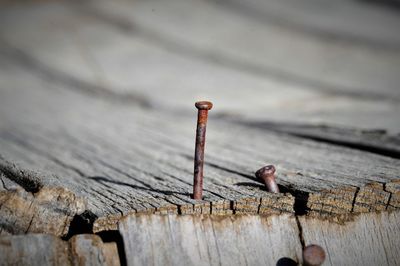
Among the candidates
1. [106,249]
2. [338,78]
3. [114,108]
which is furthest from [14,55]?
[106,249]

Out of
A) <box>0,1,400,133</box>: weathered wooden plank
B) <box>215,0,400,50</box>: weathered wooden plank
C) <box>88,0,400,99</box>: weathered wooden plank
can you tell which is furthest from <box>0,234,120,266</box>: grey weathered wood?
<box>215,0,400,50</box>: weathered wooden plank

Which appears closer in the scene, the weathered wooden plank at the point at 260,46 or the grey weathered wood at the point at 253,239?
the grey weathered wood at the point at 253,239

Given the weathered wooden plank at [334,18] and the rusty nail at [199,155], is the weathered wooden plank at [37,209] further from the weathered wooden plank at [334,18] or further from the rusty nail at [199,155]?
the weathered wooden plank at [334,18]

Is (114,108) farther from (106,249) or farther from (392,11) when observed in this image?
(392,11)

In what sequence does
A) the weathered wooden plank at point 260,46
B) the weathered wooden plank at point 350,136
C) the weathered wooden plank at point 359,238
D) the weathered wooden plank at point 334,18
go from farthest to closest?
the weathered wooden plank at point 334,18
the weathered wooden plank at point 260,46
the weathered wooden plank at point 350,136
the weathered wooden plank at point 359,238

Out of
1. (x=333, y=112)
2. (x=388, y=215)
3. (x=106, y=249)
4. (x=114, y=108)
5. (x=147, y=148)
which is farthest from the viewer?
(x=114, y=108)

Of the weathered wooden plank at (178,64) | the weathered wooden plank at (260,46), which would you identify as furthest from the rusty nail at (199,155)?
the weathered wooden plank at (260,46)
